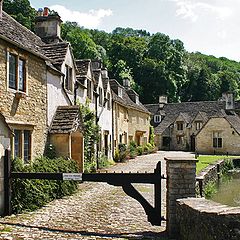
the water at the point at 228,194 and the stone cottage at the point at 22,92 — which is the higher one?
the stone cottage at the point at 22,92

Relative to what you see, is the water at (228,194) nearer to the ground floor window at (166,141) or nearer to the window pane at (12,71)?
the window pane at (12,71)

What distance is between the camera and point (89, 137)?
21672 millimetres

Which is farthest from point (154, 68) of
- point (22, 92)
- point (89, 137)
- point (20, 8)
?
point (22, 92)

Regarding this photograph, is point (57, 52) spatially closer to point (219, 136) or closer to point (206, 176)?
point (206, 176)

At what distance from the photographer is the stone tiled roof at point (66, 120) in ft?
53.7

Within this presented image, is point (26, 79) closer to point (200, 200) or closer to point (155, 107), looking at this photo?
point (200, 200)

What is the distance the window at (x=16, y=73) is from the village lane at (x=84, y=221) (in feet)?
15.5

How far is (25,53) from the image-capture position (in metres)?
14.0

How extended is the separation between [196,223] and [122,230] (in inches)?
101

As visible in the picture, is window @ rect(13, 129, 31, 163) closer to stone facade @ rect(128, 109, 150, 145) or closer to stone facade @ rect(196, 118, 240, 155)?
stone facade @ rect(128, 109, 150, 145)

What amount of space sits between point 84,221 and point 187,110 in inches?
2166

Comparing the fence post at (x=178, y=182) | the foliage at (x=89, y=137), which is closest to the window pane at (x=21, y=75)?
the foliage at (x=89, y=137)

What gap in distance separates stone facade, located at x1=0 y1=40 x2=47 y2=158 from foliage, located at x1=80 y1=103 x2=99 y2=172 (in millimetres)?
5304

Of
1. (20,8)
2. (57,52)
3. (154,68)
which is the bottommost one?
(57,52)
